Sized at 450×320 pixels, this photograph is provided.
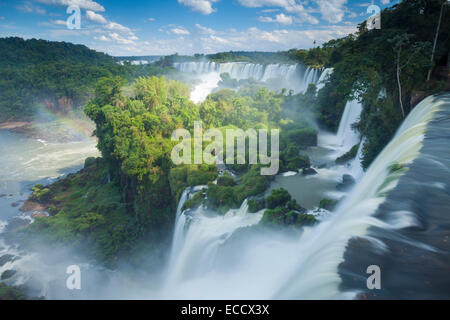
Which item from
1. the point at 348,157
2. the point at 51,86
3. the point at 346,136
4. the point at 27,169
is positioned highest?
the point at 51,86

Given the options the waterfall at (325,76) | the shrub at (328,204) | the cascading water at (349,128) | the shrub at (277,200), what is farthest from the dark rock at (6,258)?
the waterfall at (325,76)

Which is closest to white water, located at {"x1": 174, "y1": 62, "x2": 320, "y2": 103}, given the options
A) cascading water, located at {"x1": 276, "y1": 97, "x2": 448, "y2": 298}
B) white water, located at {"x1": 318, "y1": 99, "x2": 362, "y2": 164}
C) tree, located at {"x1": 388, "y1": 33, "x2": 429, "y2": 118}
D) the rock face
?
white water, located at {"x1": 318, "y1": 99, "x2": 362, "y2": 164}

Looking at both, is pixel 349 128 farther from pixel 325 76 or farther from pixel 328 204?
pixel 328 204

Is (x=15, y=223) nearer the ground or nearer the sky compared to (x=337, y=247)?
nearer the ground

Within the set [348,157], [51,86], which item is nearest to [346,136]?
[348,157]

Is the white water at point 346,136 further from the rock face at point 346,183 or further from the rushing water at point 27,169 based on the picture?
the rushing water at point 27,169

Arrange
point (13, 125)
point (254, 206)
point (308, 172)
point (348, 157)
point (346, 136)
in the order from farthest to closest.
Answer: point (13, 125), point (346, 136), point (348, 157), point (308, 172), point (254, 206)
